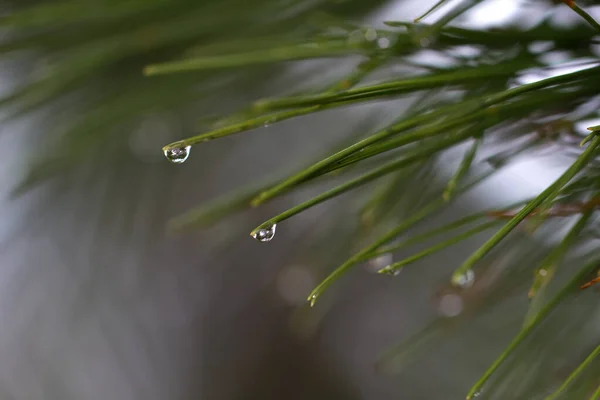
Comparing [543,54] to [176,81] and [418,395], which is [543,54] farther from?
[418,395]

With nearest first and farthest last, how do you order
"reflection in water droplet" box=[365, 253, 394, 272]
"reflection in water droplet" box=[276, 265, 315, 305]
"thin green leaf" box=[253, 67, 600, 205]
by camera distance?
"thin green leaf" box=[253, 67, 600, 205] < "reflection in water droplet" box=[365, 253, 394, 272] < "reflection in water droplet" box=[276, 265, 315, 305]

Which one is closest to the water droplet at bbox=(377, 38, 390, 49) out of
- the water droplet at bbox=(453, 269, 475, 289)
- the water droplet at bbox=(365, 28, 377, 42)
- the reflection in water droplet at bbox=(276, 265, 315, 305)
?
the water droplet at bbox=(365, 28, 377, 42)

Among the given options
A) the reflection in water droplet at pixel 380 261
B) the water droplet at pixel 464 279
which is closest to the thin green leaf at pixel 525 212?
the water droplet at pixel 464 279

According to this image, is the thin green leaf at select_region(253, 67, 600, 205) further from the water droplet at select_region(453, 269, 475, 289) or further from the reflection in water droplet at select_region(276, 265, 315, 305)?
the reflection in water droplet at select_region(276, 265, 315, 305)

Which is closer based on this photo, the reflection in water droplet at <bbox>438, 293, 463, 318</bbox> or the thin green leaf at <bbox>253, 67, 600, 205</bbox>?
the thin green leaf at <bbox>253, 67, 600, 205</bbox>

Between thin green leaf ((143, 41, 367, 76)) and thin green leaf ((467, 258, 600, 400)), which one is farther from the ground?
thin green leaf ((143, 41, 367, 76))

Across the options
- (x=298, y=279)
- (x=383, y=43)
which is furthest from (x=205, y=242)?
(x=383, y=43)

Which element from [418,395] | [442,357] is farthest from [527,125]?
[418,395]

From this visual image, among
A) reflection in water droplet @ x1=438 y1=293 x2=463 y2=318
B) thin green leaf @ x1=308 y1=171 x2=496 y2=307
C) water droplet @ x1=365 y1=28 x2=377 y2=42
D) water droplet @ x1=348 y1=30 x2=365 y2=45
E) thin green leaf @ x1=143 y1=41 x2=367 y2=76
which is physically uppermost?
thin green leaf @ x1=143 y1=41 x2=367 y2=76
